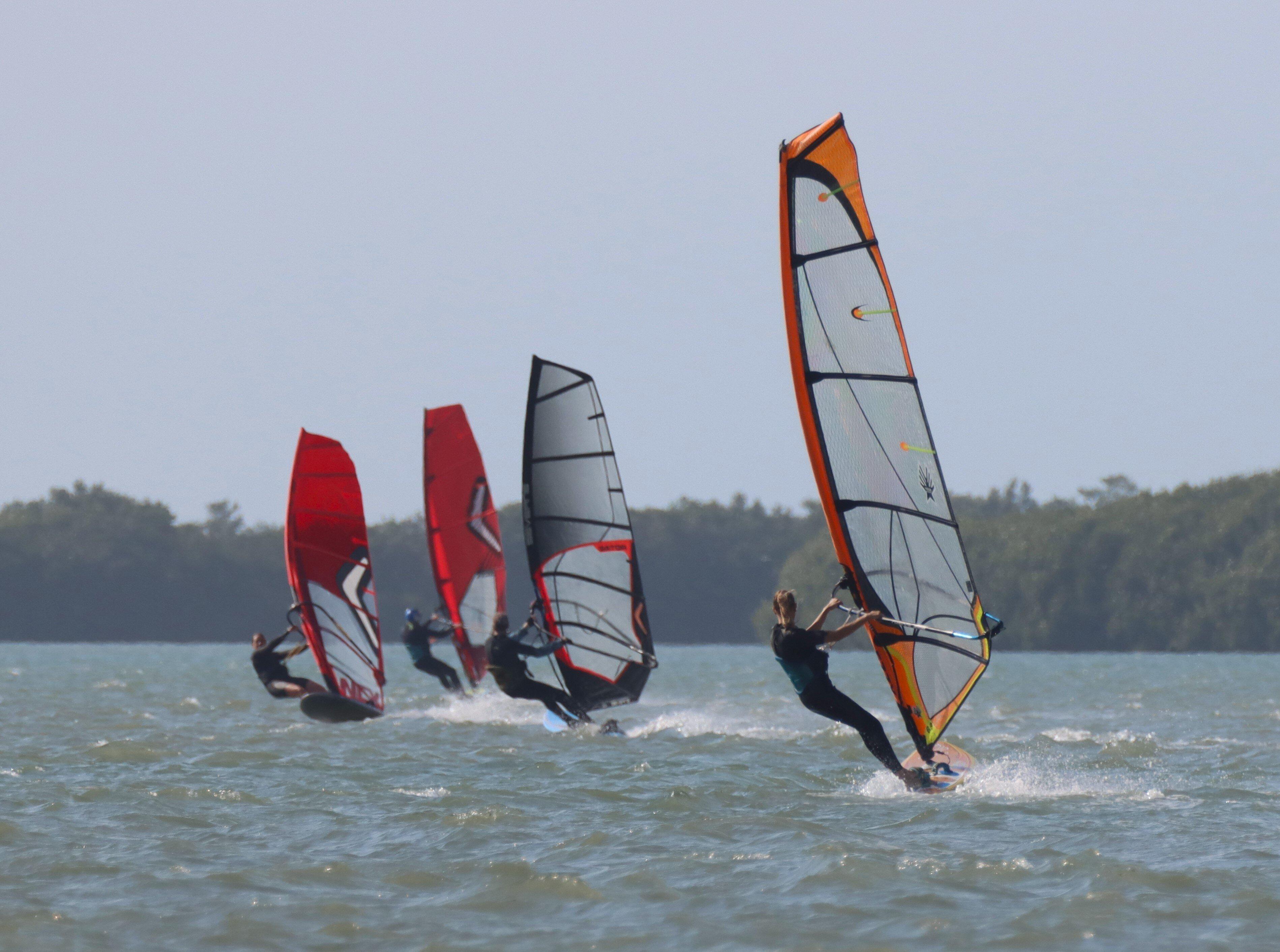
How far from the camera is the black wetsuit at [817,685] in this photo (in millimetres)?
8758

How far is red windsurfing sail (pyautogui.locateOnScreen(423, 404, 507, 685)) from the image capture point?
755 inches

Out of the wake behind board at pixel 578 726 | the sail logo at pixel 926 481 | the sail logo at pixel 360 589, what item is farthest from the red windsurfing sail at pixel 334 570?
the sail logo at pixel 926 481

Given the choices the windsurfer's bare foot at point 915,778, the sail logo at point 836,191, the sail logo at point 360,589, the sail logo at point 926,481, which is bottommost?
the windsurfer's bare foot at point 915,778

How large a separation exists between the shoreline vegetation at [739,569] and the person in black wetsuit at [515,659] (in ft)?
152

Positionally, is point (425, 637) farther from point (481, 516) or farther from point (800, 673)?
point (800, 673)

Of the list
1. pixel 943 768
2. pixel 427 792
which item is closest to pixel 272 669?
pixel 427 792

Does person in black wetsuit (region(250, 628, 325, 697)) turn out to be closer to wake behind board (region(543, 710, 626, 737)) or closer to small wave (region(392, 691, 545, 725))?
small wave (region(392, 691, 545, 725))

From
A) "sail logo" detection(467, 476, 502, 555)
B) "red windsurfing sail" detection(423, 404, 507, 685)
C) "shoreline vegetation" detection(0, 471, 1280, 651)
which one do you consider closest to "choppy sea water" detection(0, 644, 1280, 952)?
"red windsurfing sail" detection(423, 404, 507, 685)

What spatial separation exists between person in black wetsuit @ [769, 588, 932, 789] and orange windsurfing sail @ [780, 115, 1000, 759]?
0.96 feet

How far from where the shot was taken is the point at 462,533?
63.9 ft

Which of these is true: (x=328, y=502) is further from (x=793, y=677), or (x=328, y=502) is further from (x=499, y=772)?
(x=793, y=677)

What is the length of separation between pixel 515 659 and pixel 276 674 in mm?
3250

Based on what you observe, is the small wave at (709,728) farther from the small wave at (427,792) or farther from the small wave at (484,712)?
the small wave at (427,792)

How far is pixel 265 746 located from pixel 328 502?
389 centimetres
